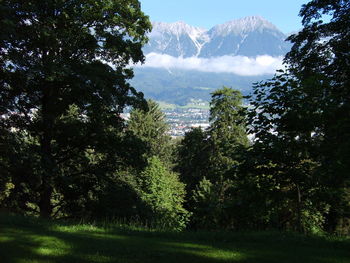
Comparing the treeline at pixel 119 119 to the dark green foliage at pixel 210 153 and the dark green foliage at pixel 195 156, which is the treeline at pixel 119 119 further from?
the dark green foliage at pixel 195 156

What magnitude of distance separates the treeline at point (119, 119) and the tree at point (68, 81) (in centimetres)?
5

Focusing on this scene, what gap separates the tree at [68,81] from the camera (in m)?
12.4

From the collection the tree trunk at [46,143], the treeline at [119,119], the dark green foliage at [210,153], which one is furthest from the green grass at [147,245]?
the dark green foliage at [210,153]

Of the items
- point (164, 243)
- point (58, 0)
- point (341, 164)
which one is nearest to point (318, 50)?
point (341, 164)

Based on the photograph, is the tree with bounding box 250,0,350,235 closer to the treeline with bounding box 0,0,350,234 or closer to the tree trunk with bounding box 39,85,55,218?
the treeline with bounding box 0,0,350,234

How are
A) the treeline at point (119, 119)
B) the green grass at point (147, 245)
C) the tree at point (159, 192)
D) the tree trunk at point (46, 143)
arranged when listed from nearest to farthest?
the green grass at point (147, 245) → the treeline at point (119, 119) → the tree trunk at point (46, 143) → the tree at point (159, 192)

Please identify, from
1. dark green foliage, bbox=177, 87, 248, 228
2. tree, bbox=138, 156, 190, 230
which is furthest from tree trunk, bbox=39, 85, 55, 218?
dark green foliage, bbox=177, 87, 248, 228

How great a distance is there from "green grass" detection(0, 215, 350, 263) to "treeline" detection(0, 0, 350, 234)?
112 centimetres

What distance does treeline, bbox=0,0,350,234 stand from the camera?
29.0 ft

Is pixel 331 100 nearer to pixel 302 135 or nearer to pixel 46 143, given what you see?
pixel 302 135

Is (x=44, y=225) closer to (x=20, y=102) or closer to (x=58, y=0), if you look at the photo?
(x=20, y=102)

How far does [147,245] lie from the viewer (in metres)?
7.13

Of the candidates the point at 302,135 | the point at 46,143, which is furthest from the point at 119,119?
the point at 302,135

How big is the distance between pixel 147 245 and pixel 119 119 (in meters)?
8.88
